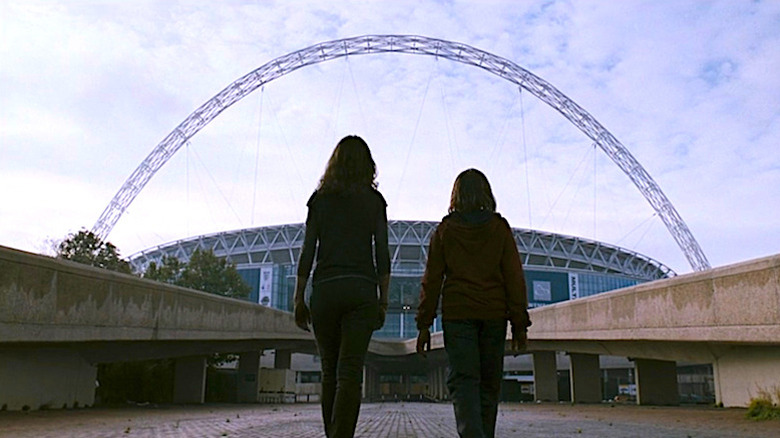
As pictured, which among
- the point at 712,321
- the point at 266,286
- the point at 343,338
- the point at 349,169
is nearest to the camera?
the point at 343,338

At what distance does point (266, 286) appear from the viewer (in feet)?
326

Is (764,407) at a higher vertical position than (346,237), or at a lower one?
lower

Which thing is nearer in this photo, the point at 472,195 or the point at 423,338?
the point at 423,338

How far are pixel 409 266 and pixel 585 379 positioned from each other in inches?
2846

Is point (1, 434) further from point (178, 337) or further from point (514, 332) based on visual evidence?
point (178, 337)

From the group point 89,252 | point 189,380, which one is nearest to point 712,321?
point 189,380

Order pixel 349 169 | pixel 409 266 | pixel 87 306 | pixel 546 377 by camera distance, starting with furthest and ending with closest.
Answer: pixel 409 266 → pixel 546 377 → pixel 87 306 → pixel 349 169

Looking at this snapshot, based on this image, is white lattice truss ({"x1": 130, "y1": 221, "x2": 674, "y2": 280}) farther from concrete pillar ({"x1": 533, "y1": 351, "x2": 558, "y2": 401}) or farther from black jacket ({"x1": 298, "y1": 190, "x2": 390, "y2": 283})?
black jacket ({"x1": 298, "y1": 190, "x2": 390, "y2": 283})

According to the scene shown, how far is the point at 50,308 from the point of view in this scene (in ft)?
40.0

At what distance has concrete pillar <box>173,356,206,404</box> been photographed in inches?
1199

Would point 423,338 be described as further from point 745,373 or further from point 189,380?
point 189,380

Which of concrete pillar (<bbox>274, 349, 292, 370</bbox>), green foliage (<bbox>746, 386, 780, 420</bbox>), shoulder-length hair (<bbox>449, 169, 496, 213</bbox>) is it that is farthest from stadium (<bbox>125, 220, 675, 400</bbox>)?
shoulder-length hair (<bbox>449, 169, 496, 213</bbox>)

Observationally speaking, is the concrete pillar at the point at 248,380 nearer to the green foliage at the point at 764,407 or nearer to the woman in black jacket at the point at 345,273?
the green foliage at the point at 764,407

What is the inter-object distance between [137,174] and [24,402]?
6283 cm
